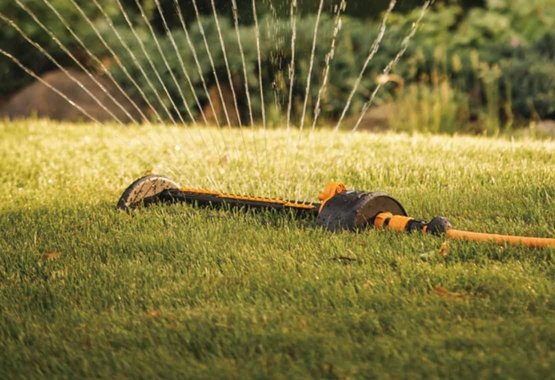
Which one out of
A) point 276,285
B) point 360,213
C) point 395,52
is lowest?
point 276,285

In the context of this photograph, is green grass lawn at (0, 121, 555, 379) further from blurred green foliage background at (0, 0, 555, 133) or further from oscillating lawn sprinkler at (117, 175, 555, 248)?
blurred green foliage background at (0, 0, 555, 133)

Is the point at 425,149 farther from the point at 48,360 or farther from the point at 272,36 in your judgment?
the point at 48,360

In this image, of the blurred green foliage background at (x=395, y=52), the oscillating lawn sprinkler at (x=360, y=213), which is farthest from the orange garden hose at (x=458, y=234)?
the blurred green foliage background at (x=395, y=52)

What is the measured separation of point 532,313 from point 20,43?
8272 mm

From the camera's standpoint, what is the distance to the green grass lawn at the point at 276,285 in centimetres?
228

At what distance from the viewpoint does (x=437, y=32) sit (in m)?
8.84

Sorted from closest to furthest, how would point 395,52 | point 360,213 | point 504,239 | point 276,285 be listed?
1. point 276,285
2. point 504,239
3. point 360,213
4. point 395,52

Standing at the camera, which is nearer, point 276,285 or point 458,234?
point 276,285

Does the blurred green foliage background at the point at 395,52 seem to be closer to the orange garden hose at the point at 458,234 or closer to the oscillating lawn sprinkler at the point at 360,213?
the oscillating lawn sprinkler at the point at 360,213

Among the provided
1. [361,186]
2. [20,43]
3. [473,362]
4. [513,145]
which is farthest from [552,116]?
[473,362]

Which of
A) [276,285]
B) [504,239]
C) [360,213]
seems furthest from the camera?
[360,213]

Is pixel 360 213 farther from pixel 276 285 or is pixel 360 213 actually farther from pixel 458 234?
pixel 276 285

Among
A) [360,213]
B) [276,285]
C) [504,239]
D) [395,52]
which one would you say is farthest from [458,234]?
[395,52]

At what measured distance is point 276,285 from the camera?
2818mm
